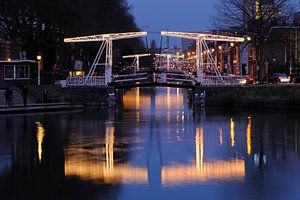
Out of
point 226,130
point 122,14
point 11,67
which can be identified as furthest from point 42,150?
point 122,14

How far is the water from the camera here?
12.7m

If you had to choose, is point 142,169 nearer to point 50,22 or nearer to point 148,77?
point 148,77

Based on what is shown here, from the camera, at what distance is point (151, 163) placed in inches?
666

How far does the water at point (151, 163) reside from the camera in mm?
12703

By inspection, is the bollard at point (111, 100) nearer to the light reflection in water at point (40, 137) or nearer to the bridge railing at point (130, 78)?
the bridge railing at point (130, 78)

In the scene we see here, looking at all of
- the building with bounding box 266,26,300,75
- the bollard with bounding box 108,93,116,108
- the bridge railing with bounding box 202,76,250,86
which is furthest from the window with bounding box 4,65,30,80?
the building with bounding box 266,26,300,75

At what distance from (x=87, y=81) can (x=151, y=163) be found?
128 ft

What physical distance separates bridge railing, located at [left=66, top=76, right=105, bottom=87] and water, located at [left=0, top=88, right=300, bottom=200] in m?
26.0

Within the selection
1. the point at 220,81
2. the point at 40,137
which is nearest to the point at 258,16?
the point at 220,81

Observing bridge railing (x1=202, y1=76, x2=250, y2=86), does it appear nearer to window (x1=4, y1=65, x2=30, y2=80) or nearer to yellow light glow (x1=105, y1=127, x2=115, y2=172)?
window (x1=4, y1=65, x2=30, y2=80)

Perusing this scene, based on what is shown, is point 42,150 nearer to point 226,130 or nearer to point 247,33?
point 226,130

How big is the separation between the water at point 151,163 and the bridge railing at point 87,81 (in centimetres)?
Answer: 2601

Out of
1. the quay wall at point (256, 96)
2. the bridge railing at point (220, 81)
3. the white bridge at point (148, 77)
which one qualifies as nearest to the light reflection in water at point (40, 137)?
the quay wall at point (256, 96)

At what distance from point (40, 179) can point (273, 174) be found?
19.6 feet
